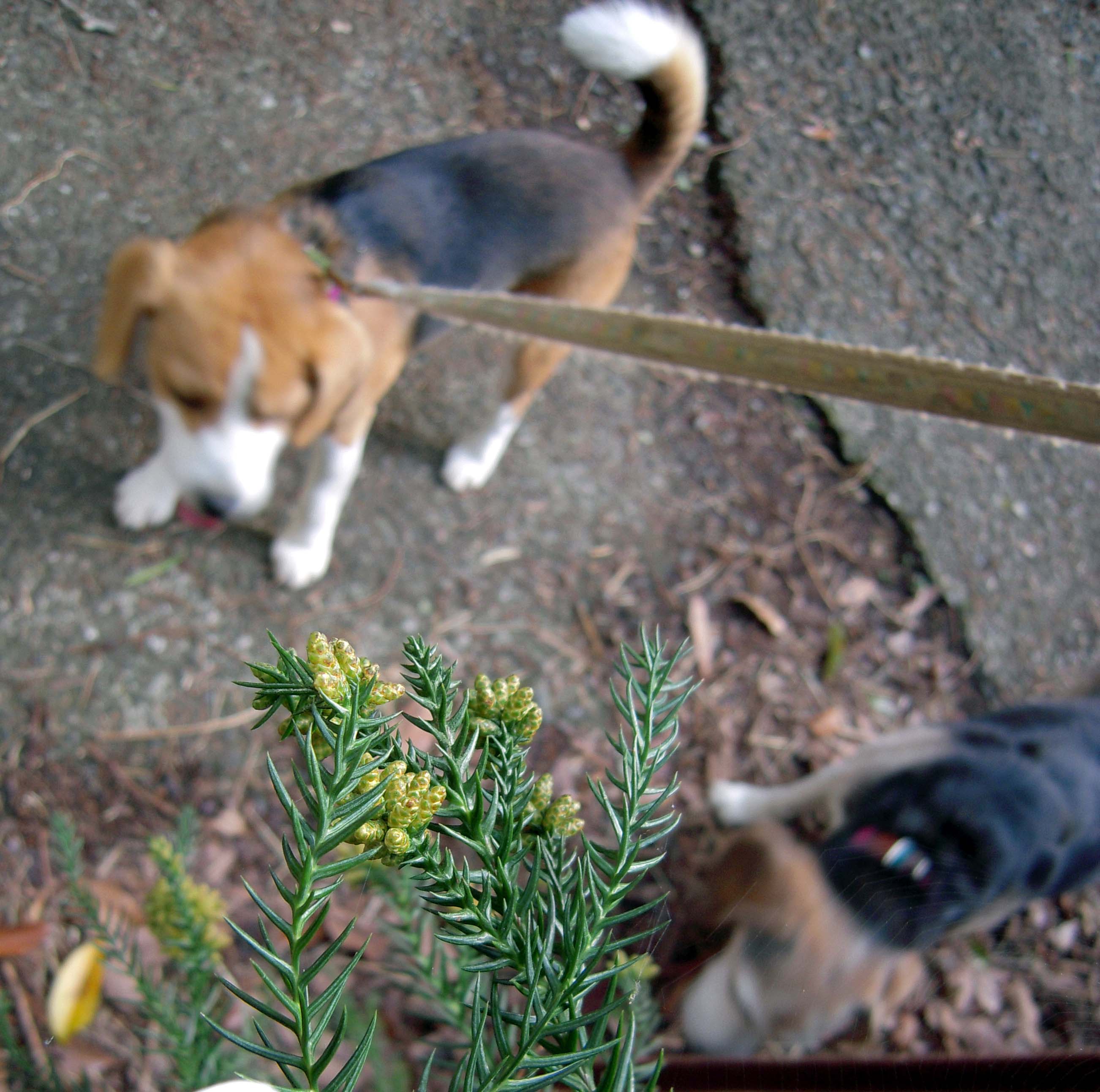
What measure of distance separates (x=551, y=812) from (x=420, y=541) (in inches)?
67.3

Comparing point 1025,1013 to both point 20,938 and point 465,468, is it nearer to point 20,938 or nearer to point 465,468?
point 465,468

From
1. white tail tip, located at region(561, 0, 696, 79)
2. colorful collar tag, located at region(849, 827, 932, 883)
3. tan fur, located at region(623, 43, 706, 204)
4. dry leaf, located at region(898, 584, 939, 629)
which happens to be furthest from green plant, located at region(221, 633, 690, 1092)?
dry leaf, located at region(898, 584, 939, 629)

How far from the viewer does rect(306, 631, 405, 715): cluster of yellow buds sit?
28 cm

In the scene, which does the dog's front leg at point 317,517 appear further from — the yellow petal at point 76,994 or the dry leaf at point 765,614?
the dry leaf at point 765,614

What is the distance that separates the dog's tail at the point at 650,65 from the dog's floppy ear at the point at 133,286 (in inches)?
36.2

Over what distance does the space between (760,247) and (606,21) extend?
113 centimetres

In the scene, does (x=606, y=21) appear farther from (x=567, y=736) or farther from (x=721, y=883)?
(x=721, y=883)

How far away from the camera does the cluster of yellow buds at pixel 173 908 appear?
0.88m

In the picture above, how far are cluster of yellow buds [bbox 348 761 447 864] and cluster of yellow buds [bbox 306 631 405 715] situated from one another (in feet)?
0.09

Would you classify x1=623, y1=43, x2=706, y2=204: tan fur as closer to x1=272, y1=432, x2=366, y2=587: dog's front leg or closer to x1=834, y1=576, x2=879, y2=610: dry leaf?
x1=272, y1=432, x2=366, y2=587: dog's front leg

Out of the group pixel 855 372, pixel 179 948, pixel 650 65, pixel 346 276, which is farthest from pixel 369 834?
pixel 650 65

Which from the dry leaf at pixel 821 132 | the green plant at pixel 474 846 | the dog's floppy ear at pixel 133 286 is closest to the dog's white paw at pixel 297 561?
the dog's floppy ear at pixel 133 286

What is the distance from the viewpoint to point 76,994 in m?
1.34

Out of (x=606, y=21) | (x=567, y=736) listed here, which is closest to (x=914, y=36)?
(x=606, y=21)
